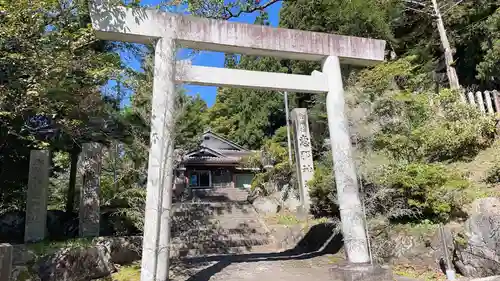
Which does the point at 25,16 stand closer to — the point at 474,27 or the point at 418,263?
the point at 418,263

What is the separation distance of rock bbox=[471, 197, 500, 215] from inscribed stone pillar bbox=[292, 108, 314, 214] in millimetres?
7690

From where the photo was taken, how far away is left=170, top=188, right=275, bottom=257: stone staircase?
11320mm

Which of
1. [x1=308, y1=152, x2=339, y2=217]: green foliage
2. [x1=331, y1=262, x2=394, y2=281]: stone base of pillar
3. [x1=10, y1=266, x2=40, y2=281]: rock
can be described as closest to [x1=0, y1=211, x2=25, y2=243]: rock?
[x1=10, y1=266, x2=40, y2=281]: rock

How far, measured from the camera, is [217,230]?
42.6 ft

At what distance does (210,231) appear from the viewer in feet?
42.1

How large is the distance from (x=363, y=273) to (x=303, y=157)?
9328 millimetres

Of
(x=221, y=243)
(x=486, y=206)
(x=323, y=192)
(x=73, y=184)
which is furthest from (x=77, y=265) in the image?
(x=486, y=206)

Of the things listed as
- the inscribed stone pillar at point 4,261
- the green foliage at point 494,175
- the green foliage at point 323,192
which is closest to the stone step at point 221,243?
the green foliage at point 323,192

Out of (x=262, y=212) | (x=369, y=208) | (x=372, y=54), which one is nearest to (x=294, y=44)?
(x=372, y=54)

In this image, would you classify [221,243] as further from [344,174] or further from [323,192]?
[344,174]

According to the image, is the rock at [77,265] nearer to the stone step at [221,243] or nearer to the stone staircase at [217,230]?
the stone staircase at [217,230]

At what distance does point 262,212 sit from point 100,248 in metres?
9.31

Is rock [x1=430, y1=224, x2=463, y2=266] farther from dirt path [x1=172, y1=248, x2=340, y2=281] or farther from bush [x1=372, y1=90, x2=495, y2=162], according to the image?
bush [x1=372, y1=90, x2=495, y2=162]

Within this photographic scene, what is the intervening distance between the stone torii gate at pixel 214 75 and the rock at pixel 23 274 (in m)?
2.77
